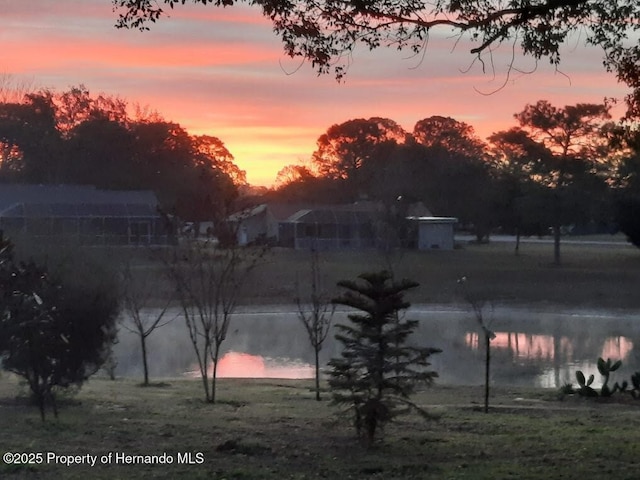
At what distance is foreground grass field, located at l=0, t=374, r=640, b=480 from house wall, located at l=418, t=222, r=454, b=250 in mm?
44506

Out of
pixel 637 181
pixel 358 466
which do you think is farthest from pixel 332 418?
pixel 637 181

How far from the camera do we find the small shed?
5975 cm

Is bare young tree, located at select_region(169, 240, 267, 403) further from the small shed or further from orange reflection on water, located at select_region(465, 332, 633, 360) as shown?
the small shed

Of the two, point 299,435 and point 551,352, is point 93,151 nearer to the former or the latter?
point 551,352

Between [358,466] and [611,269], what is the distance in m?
43.7

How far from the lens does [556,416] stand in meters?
13.9

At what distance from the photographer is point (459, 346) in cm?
2805

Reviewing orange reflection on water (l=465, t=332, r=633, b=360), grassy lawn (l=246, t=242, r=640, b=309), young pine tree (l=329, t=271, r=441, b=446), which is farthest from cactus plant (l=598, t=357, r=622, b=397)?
grassy lawn (l=246, t=242, r=640, b=309)

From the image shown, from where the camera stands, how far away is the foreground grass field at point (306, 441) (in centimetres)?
820

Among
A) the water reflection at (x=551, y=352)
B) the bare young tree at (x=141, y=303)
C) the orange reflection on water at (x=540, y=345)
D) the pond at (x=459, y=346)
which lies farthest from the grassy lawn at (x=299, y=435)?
the orange reflection on water at (x=540, y=345)

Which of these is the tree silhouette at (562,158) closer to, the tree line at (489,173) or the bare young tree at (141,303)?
the tree line at (489,173)

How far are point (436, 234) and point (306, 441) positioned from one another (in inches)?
2026

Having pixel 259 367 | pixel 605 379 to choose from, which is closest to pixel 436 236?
pixel 259 367

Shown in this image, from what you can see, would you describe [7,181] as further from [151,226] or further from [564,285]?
[564,285]
